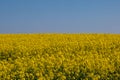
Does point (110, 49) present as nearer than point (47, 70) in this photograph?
No

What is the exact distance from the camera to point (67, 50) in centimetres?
1543

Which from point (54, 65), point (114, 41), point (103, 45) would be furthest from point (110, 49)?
point (54, 65)

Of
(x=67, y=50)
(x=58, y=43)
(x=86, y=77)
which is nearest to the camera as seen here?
(x=86, y=77)

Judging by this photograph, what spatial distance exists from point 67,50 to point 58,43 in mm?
1645

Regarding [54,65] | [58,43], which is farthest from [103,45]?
[54,65]

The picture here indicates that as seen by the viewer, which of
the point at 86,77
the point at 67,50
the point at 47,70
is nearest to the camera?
the point at 86,77

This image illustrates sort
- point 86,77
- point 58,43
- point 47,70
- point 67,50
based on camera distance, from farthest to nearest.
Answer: point 58,43 → point 67,50 → point 47,70 → point 86,77

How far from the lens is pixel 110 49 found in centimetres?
1544

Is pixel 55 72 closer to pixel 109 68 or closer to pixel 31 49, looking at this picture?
pixel 109 68

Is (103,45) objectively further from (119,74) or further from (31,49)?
(119,74)

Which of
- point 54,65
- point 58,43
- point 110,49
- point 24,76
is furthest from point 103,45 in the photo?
point 24,76

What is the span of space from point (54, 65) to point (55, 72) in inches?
25.7

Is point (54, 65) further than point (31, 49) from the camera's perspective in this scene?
No

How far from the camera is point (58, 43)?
17016 mm
